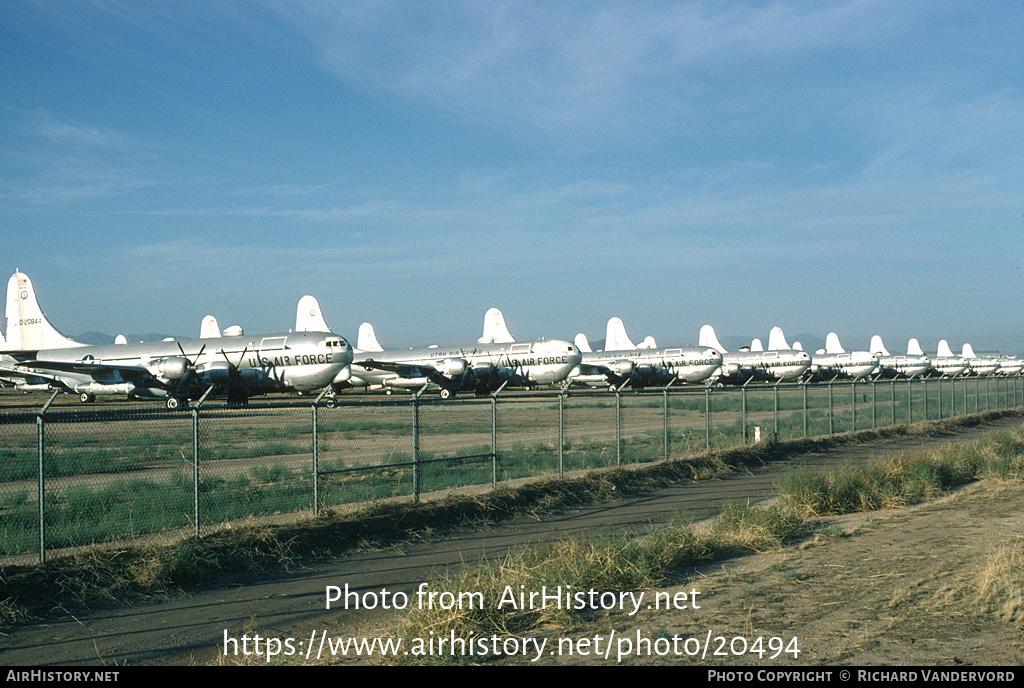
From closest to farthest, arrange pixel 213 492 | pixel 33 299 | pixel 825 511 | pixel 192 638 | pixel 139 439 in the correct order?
pixel 192 638, pixel 825 511, pixel 213 492, pixel 139 439, pixel 33 299

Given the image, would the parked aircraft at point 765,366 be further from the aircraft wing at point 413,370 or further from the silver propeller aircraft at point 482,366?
the aircraft wing at point 413,370

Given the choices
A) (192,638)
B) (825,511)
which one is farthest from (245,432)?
(192,638)

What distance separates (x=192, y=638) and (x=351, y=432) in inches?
1033

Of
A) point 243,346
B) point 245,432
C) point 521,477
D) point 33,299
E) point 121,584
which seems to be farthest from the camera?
point 33,299

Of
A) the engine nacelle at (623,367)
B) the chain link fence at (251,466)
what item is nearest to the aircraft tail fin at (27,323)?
the chain link fence at (251,466)

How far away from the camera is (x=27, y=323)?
52.7 m

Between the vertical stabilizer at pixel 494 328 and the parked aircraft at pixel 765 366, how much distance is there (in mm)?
19409

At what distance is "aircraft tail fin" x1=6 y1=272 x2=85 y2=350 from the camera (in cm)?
5250

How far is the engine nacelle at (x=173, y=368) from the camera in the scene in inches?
1559

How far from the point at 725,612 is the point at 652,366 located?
60.9m

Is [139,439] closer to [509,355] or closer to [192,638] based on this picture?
[192,638]

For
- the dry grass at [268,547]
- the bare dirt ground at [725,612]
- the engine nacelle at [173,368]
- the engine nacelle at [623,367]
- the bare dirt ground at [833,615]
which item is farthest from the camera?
the engine nacelle at [623,367]

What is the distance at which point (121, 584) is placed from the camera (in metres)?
8.28

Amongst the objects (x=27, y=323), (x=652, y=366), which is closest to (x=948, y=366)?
(x=652, y=366)
